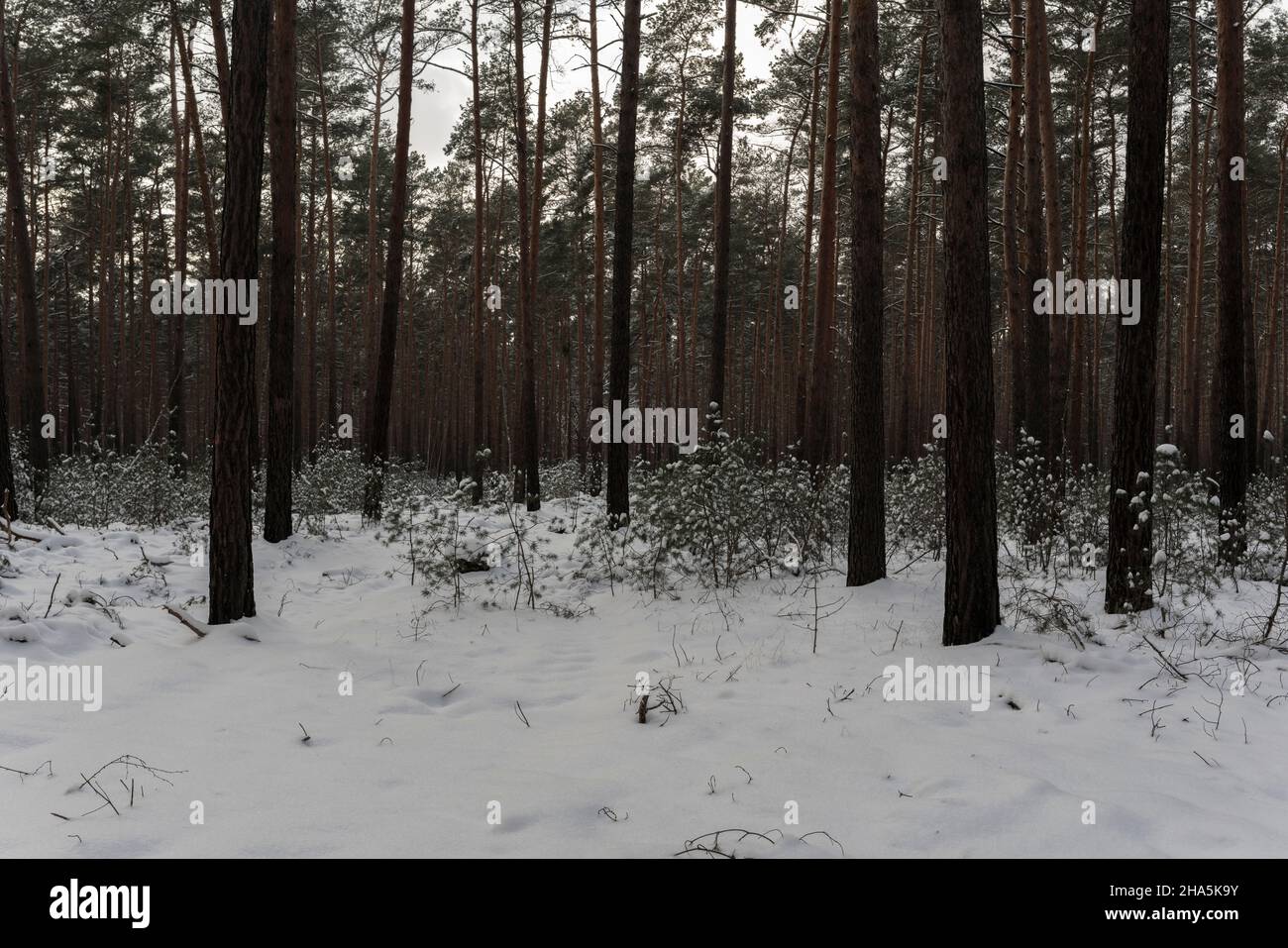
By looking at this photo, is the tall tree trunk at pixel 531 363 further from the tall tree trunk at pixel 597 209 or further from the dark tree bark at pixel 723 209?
the dark tree bark at pixel 723 209

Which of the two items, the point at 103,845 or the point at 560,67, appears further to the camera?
the point at 560,67

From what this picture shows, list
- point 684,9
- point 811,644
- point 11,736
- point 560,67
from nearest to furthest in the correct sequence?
point 11,736
point 811,644
point 560,67
point 684,9

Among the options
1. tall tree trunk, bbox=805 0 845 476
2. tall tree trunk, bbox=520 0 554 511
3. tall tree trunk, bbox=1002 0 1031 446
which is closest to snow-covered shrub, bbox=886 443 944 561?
tall tree trunk, bbox=805 0 845 476

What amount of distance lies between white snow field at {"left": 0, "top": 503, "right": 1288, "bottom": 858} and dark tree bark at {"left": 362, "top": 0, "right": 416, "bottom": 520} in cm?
521

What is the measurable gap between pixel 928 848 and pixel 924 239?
3007 centimetres

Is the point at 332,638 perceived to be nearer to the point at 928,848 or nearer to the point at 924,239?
the point at 928,848

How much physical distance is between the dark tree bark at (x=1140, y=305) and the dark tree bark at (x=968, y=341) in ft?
4.18

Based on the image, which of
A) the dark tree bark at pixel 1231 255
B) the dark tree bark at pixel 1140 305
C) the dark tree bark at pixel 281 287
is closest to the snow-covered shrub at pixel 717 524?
the dark tree bark at pixel 1140 305

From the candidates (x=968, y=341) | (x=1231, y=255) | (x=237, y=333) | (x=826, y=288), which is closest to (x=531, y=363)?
(x=826, y=288)

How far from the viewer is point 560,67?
15.2 m

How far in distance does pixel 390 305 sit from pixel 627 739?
376 inches

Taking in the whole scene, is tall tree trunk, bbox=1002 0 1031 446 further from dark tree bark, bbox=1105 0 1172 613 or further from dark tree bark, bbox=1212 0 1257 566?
dark tree bark, bbox=1105 0 1172 613

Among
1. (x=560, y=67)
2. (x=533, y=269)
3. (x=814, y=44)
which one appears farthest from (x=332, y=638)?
(x=814, y=44)
